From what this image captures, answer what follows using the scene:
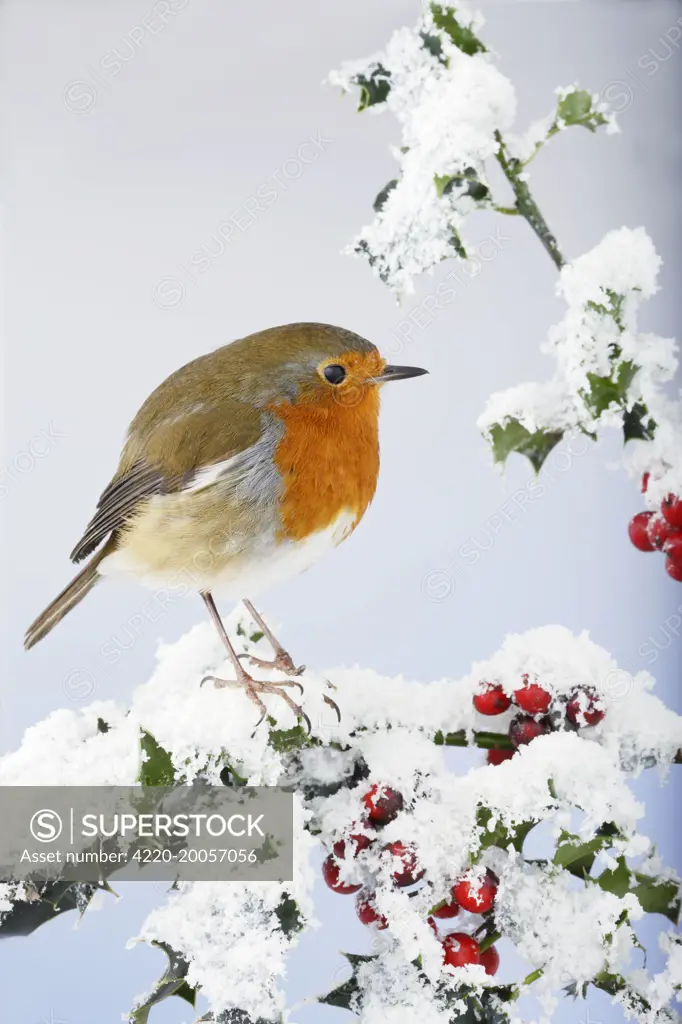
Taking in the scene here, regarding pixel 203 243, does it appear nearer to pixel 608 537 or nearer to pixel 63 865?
pixel 608 537

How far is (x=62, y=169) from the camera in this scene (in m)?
1.40

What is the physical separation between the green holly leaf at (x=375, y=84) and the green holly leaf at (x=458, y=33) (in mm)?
80

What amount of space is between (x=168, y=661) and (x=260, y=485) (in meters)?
0.29

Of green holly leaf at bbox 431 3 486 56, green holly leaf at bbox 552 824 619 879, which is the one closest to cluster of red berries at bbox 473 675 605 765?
green holly leaf at bbox 552 824 619 879

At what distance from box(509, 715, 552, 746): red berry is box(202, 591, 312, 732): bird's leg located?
23 centimetres

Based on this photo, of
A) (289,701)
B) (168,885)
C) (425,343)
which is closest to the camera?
(289,701)

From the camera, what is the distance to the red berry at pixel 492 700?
1119 millimetres

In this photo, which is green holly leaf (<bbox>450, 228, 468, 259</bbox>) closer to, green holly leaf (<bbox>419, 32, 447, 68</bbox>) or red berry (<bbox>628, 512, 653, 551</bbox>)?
green holly leaf (<bbox>419, 32, 447, 68</bbox>)

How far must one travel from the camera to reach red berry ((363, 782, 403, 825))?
3.46 ft

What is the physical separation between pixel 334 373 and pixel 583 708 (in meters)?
0.51

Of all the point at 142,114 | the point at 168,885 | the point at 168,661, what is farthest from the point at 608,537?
the point at 142,114

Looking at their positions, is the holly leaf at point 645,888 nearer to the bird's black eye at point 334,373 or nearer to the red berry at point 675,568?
the red berry at point 675,568

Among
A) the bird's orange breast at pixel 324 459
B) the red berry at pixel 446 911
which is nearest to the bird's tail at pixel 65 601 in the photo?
the bird's orange breast at pixel 324 459

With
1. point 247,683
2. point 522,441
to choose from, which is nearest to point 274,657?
point 247,683
